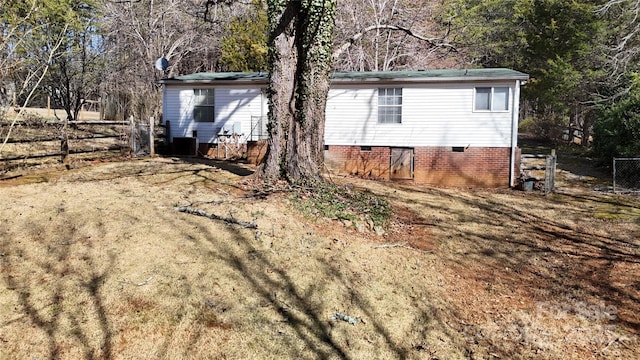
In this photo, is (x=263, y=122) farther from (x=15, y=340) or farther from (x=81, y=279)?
(x=15, y=340)

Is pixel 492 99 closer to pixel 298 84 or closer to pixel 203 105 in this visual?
pixel 298 84

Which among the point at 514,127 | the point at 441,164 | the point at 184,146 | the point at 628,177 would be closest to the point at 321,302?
the point at 441,164

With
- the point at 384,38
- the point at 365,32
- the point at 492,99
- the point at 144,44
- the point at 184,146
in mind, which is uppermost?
the point at 384,38

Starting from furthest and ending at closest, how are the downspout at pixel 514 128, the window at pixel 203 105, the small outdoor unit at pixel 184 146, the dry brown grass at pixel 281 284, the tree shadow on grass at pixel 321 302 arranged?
the small outdoor unit at pixel 184 146, the window at pixel 203 105, the downspout at pixel 514 128, the tree shadow on grass at pixel 321 302, the dry brown grass at pixel 281 284

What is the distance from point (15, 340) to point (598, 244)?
8.74m

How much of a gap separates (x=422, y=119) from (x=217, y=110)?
7.50 m

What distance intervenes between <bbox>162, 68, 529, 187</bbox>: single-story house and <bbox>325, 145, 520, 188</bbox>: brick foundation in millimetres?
31

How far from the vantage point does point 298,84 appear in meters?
9.10

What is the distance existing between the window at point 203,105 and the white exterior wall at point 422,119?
461 cm

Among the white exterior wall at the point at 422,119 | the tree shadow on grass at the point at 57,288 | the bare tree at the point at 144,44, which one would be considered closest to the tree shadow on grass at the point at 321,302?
the tree shadow on grass at the point at 57,288

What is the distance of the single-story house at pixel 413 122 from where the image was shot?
14.3m

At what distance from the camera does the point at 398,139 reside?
15.1 meters

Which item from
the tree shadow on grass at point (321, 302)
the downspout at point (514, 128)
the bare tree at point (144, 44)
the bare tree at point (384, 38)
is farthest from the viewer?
the bare tree at point (384, 38)

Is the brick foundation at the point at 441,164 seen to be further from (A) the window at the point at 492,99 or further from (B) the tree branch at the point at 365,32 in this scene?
(B) the tree branch at the point at 365,32
